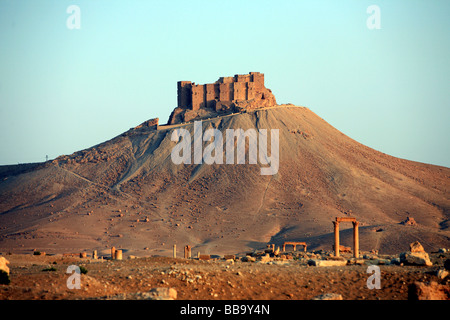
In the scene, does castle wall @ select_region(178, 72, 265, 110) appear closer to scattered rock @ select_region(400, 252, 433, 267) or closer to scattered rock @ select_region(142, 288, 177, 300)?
scattered rock @ select_region(400, 252, 433, 267)

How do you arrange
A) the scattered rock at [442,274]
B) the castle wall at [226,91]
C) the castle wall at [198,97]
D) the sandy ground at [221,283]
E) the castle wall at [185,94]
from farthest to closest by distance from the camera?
the castle wall at [185,94]
the castle wall at [198,97]
the castle wall at [226,91]
the scattered rock at [442,274]
the sandy ground at [221,283]

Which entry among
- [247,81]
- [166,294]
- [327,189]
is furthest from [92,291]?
[247,81]

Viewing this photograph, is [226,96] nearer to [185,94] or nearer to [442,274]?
[185,94]

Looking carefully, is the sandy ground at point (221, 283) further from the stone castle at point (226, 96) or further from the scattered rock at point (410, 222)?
the stone castle at point (226, 96)

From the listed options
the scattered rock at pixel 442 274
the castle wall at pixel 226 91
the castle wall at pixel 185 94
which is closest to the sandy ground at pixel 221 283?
the scattered rock at pixel 442 274

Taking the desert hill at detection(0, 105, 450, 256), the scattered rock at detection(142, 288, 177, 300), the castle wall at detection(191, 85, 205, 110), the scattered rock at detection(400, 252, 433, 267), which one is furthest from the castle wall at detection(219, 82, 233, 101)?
the scattered rock at detection(142, 288, 177, 300)

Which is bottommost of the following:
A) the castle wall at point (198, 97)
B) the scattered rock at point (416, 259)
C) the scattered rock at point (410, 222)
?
the scattered rock at point (416, 259)
